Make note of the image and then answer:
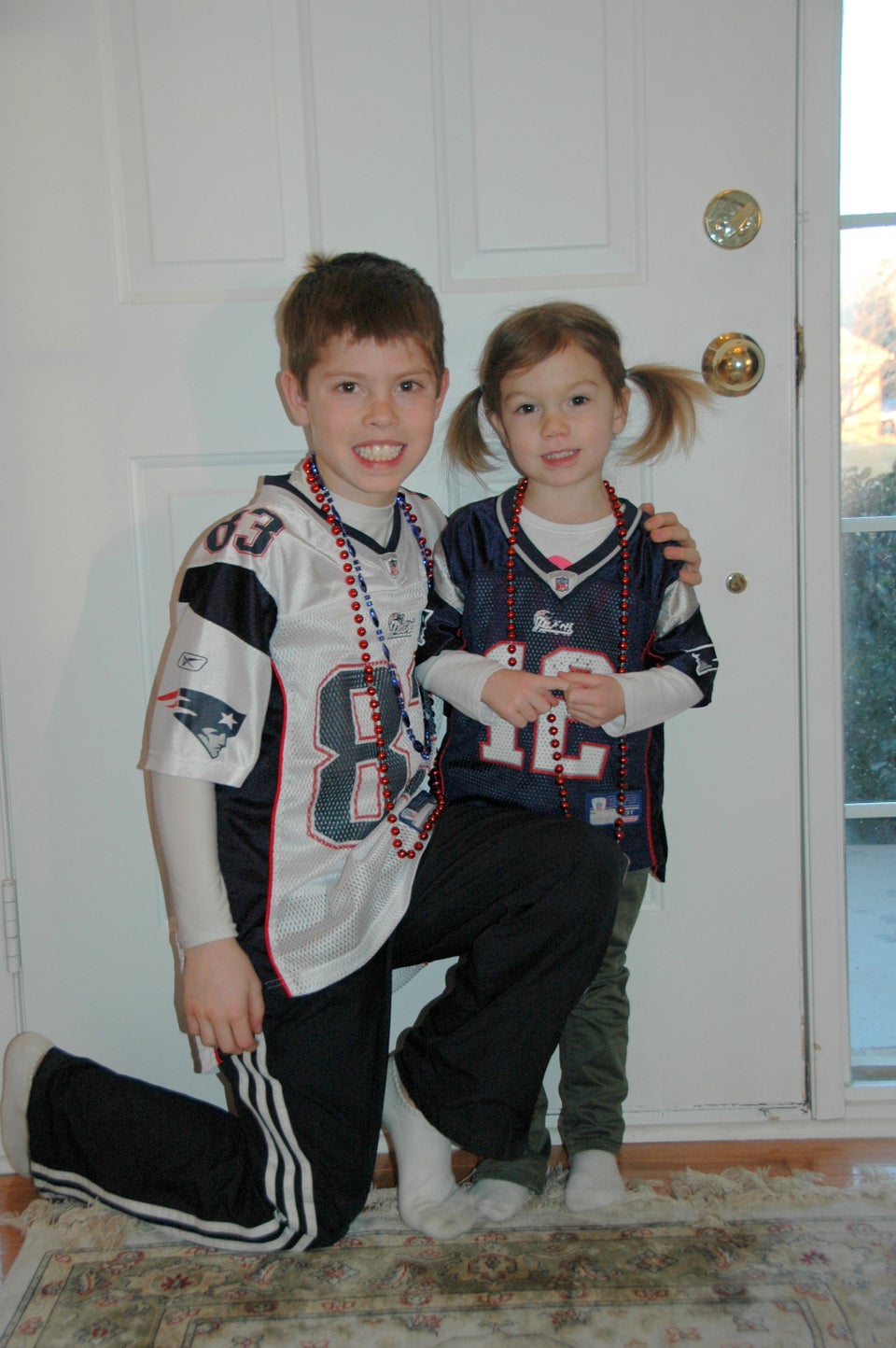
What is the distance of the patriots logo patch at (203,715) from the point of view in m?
0.93

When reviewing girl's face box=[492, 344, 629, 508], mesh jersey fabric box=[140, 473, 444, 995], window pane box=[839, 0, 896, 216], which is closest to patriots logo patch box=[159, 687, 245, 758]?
Answer: mesh jersey fabric box=[140, 473, 444, 995]

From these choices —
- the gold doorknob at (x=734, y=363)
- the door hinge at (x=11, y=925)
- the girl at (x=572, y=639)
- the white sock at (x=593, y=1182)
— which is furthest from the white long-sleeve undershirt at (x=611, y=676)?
the door hinge at (x=11, y=925)

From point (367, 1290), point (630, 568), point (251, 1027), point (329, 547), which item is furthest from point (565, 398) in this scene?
point (367, 1290)

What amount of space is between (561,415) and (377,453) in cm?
20

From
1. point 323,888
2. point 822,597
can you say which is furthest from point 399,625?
point 822,597

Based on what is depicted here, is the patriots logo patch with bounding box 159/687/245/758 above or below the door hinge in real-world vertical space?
above

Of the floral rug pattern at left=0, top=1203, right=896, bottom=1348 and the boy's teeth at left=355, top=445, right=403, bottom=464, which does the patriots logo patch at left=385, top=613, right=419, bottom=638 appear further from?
the floral rug pattern at left=0, top=1203, right=896, bottom=1348

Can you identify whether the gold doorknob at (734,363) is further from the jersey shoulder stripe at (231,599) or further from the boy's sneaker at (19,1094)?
the boy's sneaker at (19,1094)

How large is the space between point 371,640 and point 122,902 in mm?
475

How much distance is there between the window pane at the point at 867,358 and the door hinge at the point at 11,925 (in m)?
1.10

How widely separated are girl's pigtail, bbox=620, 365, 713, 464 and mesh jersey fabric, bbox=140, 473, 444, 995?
1.15ft

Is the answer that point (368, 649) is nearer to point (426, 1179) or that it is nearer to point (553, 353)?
point (553, 353)

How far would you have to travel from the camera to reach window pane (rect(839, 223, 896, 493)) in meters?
1.18

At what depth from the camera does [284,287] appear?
3.74 feet
